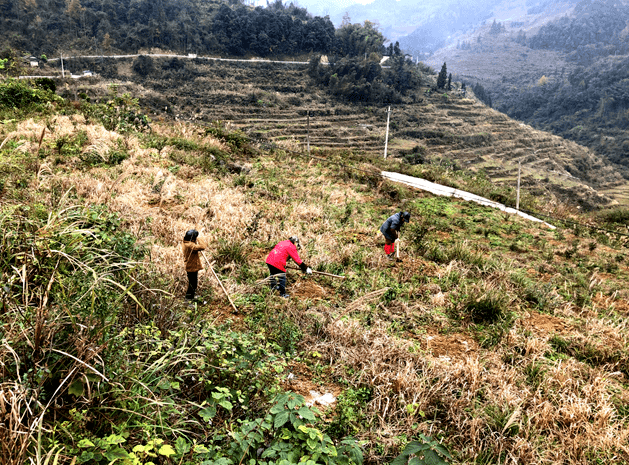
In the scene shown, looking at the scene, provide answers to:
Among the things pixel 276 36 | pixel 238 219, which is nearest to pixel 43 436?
pixel 238 219

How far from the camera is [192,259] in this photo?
496cm

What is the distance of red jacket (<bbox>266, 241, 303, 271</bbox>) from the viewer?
225 inches

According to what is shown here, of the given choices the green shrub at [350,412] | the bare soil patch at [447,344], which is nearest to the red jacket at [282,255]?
the bare soil patch at [447,344]

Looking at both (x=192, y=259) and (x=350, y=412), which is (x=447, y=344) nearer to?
(x=350, y=412)

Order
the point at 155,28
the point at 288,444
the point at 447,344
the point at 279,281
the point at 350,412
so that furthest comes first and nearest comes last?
the point at 155,28
the point at 279,281
the point at 447,344
the point at 350,412
the point at 288,444

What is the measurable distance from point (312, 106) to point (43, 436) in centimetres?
6961

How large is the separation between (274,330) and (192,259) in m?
1.61

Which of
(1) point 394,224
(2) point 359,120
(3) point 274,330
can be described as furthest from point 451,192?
(2) point 359,120

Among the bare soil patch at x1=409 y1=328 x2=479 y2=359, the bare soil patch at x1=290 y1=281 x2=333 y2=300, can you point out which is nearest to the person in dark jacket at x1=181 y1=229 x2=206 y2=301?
the bare soil patch at x1=290 y1=281 x2=333 y2=300

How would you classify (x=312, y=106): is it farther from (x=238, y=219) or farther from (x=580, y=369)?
(x=580, y=369)

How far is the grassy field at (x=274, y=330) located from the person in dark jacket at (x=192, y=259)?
0.56 ft

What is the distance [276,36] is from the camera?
9125 centimetres

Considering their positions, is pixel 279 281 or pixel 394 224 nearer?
pixel 279 281

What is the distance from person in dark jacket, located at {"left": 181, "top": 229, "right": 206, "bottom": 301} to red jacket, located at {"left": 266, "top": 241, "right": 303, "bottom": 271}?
1177 mm
